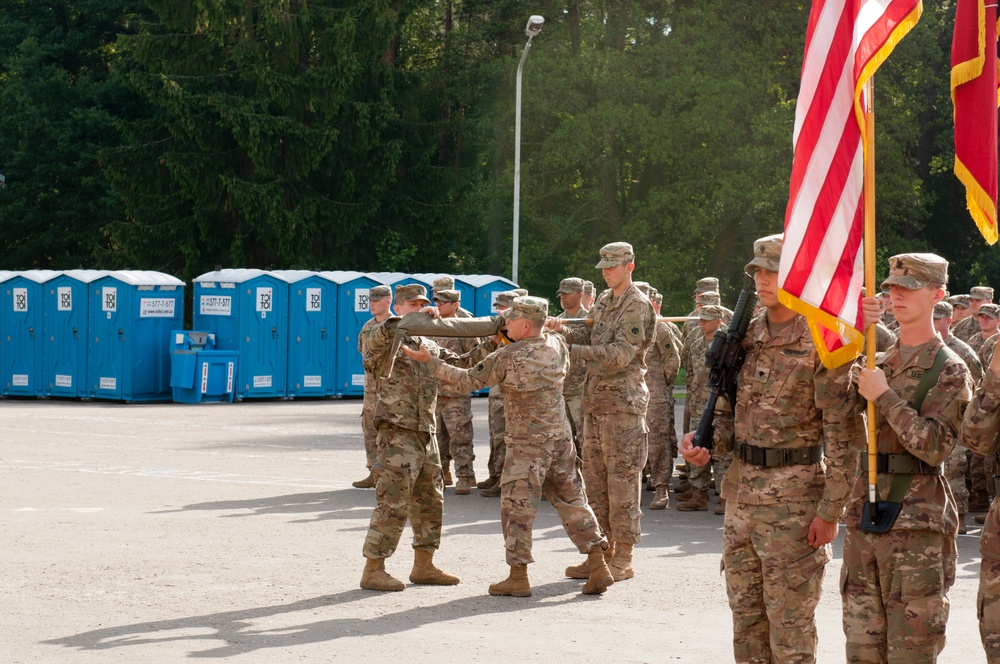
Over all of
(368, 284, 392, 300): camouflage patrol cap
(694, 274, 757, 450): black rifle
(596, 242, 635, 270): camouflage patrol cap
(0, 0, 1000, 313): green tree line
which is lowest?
(694, 274, 757, 450): black rifle

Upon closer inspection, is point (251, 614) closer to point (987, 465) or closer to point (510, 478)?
point (510, 478)

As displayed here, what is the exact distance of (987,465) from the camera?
1279 cm

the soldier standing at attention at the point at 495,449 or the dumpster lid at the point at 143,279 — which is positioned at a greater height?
the dumpster lid at the point at 143,279

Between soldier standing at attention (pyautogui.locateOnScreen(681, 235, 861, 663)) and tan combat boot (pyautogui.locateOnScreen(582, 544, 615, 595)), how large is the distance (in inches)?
115

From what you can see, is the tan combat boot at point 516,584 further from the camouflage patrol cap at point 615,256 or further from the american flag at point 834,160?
the american flag at point 834,160

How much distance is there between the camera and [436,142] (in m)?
44.9

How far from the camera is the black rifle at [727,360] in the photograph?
612cm

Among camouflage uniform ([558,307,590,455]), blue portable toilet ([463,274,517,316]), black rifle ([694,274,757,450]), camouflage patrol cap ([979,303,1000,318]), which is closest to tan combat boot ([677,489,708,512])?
camouflage uniform ([558,307,590,455])

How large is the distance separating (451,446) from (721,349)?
27.6 ft

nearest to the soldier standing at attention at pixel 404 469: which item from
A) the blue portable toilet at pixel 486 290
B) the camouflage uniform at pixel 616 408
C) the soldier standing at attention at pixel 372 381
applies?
the camouflage uniform at pixel 616 408

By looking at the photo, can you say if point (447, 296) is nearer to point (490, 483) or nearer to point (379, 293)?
point (379, 293)

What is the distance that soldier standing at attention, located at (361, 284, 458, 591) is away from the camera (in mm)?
9125

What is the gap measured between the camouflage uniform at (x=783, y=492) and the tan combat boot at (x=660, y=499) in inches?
280

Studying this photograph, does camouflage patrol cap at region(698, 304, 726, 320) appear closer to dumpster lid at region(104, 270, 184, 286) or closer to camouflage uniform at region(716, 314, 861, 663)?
camouflage uniform at region(716, 314, 861, 663)
